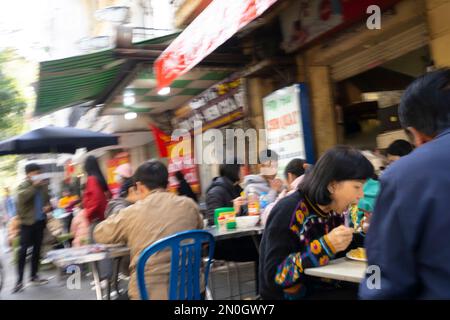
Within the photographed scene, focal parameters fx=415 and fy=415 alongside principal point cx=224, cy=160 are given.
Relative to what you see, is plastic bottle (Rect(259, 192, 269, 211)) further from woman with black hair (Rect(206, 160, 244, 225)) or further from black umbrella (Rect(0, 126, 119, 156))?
black umbrella (Rect(0, 126, 119, 156))

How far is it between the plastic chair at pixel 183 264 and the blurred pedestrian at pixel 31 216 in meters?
4.65

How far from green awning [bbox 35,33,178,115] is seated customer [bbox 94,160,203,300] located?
4003mm

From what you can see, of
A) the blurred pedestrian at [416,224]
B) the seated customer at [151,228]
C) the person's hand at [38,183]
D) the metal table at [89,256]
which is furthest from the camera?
the person's hand at [38,183]

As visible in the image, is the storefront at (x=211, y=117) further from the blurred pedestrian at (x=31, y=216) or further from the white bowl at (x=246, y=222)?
the white bowl at (x=246, y=222)

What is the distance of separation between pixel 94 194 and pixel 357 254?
4254mm

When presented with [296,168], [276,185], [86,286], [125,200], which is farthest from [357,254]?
[86,286]

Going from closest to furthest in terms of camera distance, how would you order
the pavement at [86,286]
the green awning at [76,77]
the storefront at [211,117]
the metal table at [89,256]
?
the metal table at [89,256], the pavement at [86,286], the green awning at [76,77], the storefront at [211,117]

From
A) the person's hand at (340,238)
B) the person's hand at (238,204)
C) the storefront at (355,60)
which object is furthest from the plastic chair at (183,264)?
the storefront at (355,60)

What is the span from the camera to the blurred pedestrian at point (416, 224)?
3.95 feet

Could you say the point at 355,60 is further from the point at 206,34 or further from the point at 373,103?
the point at 206,34

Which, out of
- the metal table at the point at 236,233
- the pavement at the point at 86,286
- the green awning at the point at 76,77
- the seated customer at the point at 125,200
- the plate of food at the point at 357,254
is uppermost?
the green awning at the point at 76,77

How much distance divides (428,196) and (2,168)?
36580mm

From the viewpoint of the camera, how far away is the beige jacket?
2.72 meters

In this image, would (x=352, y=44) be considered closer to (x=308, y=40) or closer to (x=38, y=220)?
(x=308, y=40)
